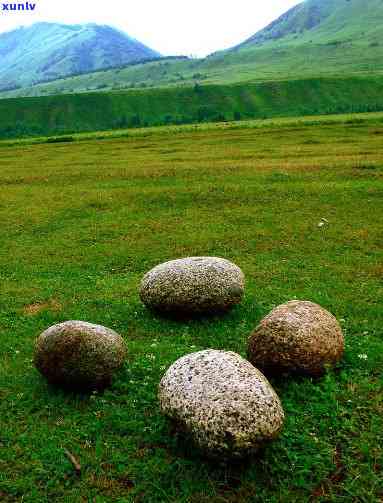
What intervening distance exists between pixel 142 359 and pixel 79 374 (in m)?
2.05

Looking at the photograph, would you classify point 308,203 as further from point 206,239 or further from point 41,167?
point 41,167

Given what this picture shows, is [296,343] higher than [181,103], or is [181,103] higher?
[296,343]

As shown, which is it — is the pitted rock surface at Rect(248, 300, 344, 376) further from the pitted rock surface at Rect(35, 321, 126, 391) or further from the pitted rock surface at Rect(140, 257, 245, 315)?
the pitted rock surface at Rect(35, 321, 126, 391)

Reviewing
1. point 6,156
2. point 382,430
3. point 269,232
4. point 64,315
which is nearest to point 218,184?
point 269,232

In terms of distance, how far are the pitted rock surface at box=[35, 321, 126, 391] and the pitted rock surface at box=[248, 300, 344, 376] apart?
363 cm

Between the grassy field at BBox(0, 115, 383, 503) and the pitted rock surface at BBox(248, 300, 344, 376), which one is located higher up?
the pitted rock surface at BBox(248, 300, 344, 376)

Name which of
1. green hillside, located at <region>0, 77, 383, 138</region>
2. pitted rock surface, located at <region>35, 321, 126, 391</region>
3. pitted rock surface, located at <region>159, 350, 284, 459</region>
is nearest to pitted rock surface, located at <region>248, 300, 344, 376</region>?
pitted rock surface, located at <region>159, 350, 284, 459</region>

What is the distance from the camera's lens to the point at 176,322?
15.8 metres

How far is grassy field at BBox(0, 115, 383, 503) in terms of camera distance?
9.30 meters

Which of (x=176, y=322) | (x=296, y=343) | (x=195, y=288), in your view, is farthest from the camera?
(x=176, y=322)

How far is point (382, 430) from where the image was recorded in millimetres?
10078

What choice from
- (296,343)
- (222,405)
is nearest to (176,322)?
(296,343)

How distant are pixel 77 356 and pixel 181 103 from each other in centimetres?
18414

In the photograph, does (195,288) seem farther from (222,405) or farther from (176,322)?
(222,405)
